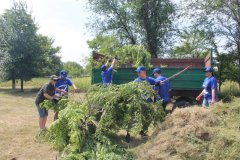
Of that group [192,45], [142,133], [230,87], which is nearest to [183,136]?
[142,133]

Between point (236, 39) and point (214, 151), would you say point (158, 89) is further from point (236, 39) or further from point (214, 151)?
point (236, 39)

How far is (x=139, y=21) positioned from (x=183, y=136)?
16.6 meters

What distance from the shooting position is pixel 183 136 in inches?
234

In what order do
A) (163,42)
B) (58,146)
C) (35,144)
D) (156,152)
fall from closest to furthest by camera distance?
(156,152) < (58,146) < (35,144) < (163,42)

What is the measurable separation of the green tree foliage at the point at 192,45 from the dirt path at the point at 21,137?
955 cm

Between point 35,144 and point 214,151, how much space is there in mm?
4808

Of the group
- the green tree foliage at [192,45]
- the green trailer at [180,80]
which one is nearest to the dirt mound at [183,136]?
the green trailer at [180,80]

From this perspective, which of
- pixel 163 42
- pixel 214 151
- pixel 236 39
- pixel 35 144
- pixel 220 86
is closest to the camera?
pixel 214 151

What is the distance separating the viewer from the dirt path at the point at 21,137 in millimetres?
7805

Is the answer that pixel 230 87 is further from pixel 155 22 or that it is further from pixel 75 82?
pixel 75 82

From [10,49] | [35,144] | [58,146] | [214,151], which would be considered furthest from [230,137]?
[10,49]

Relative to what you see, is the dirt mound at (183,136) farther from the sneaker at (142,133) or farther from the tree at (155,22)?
the tree at (155,22)

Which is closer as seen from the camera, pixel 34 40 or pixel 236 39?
pixel 236 39

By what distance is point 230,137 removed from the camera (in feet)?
18.1
